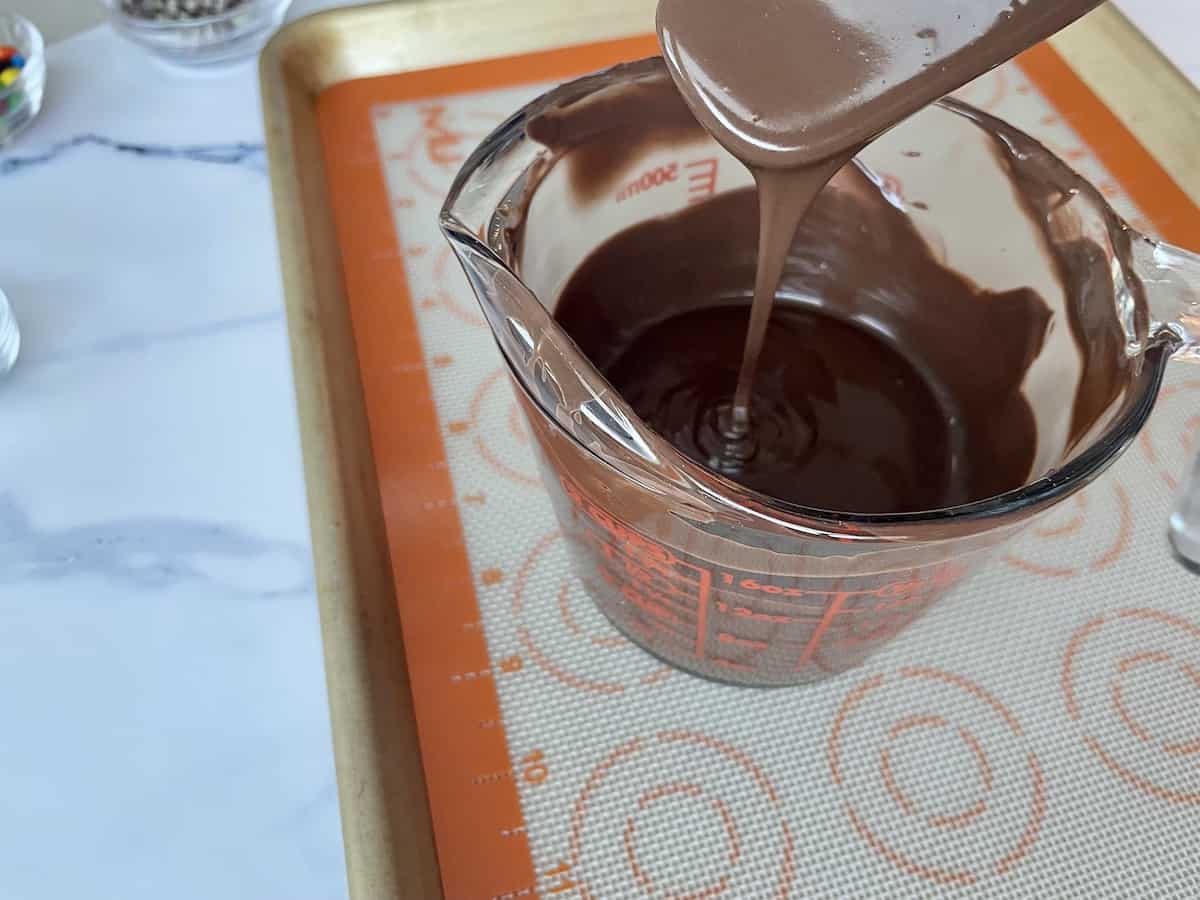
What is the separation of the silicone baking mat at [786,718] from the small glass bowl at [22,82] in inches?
14.4

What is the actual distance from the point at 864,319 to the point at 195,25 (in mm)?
588

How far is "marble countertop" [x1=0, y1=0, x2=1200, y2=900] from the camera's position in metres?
0.54

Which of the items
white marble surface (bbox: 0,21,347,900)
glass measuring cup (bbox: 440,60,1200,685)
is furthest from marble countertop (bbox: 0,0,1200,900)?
glass measuring cup (bbox: 440,60,1200,685)

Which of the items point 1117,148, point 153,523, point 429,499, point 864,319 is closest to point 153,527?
point 153,523

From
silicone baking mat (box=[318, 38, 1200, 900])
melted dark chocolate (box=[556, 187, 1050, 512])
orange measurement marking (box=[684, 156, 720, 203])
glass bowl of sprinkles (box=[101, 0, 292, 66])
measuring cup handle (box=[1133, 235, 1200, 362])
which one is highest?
measuring cup handle (box=[1133, 235, 1200, 362])

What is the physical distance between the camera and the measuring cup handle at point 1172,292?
46cm

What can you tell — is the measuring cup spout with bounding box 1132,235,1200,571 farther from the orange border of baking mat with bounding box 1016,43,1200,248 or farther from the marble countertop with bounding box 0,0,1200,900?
the marble countertop with bounding box 0,0,1200,900

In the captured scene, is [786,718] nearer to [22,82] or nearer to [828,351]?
[828,351]

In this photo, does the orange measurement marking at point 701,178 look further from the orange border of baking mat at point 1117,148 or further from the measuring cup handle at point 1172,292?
the orange border of baking mat at point 1117,148

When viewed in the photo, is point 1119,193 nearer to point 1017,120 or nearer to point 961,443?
point 1017,120

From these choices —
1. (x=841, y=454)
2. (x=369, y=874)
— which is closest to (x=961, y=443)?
(x=841, y=454)

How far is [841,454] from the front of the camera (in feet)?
2.05

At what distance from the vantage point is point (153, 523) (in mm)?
641

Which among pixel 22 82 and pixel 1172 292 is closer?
pixel 1172 292
